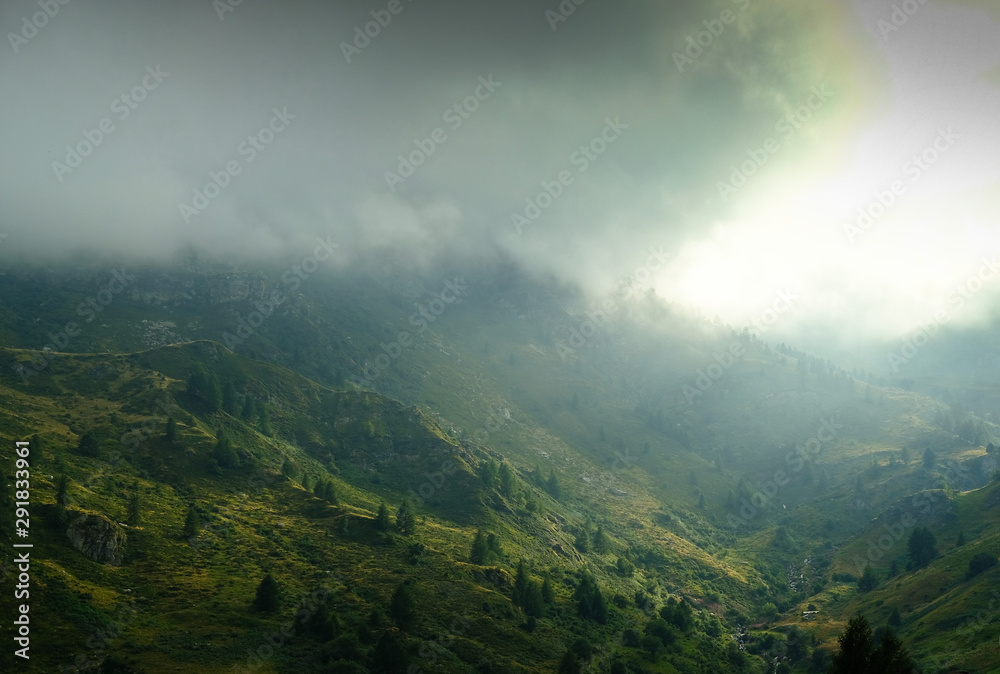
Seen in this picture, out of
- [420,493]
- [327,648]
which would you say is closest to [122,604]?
[327,648]

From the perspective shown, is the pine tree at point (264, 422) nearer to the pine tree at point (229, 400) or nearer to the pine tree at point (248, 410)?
the pine tree at point (248, 410)

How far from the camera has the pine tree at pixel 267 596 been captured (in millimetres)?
100562

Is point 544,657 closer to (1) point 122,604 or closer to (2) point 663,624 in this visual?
(2) point 663,624

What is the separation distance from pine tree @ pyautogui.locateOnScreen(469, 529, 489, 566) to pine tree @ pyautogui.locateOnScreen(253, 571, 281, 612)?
53.3 meters

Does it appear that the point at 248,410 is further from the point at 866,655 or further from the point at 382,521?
the point at 866,655

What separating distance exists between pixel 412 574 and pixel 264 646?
37775 mm

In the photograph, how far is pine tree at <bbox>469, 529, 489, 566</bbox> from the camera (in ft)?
468

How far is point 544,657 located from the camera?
11025 cm

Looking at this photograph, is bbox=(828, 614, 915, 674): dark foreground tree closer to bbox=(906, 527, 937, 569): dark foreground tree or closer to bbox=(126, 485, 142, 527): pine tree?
bbox=(126, 485, 142, 527): pine tree

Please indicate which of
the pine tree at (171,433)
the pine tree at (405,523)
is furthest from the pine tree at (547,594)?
the pine tree at (171,433)

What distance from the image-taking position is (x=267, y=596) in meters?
101

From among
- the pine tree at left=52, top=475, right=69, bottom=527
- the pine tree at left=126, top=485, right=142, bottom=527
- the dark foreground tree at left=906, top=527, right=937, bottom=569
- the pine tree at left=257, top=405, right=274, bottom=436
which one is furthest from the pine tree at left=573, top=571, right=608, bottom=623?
the pine tree at left=52, top=475, right=69, bottom=527

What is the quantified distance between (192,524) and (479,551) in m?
68.3

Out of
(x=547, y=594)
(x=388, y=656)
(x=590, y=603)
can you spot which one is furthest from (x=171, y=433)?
(x=590, y=603)
